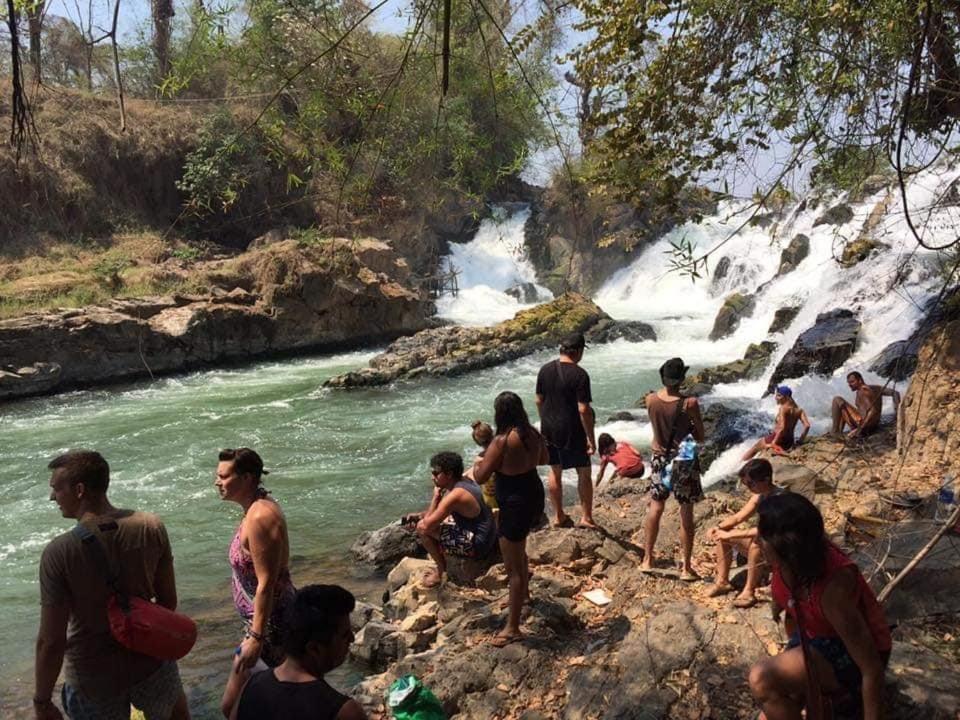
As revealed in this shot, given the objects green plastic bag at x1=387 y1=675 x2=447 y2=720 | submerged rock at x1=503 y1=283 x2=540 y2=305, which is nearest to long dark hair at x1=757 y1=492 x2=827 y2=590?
green plastic bag at x1=387 y1=675 x2=447 y2=720

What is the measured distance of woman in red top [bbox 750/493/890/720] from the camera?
2531mm

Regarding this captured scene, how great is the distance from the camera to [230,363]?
19812 millimetres

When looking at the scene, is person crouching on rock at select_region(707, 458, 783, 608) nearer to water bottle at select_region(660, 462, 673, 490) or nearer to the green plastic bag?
water bottle at select_region(660, 462, 673, 490)

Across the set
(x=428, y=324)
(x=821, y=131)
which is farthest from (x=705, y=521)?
(x=428, y=324)

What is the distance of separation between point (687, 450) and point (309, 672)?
3.69m

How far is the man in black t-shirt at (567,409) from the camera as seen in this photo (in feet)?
19.1

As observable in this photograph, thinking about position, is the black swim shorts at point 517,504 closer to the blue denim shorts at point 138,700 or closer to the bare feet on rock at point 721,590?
the bare feet on rock at point 721,590

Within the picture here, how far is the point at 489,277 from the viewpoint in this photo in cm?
2977

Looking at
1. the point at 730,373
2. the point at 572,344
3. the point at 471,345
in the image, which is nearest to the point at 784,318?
the point at 730,373

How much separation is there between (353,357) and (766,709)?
18848mm

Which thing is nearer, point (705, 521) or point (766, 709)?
point (766, 709)

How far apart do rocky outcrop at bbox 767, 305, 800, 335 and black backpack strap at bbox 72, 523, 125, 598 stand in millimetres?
16389

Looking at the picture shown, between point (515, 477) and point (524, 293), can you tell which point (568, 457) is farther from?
point (524, 293)

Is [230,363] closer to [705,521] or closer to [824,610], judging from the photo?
[705,521]
